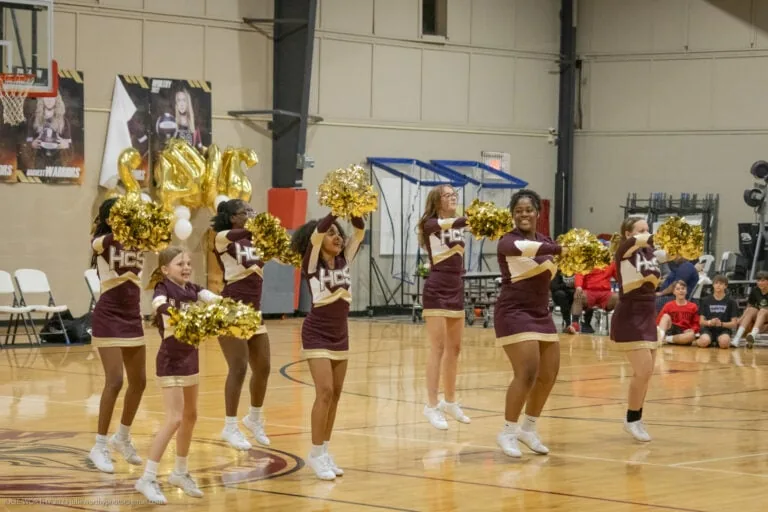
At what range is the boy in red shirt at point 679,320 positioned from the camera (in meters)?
17.5

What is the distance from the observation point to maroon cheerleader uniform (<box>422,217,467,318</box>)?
10211mm

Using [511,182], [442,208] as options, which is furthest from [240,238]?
[511,182]

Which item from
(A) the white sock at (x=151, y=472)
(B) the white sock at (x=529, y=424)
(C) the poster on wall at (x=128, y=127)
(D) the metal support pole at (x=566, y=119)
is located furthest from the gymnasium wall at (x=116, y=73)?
(A) the white sock at (x=151, y=472)

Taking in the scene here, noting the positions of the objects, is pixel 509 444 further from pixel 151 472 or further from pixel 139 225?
pixel 139 225

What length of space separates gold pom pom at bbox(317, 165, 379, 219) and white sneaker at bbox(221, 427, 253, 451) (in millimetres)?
1949

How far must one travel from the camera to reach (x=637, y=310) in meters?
9.50

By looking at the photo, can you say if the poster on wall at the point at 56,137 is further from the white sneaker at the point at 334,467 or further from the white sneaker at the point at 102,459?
the white sneaker at the point at 334,467

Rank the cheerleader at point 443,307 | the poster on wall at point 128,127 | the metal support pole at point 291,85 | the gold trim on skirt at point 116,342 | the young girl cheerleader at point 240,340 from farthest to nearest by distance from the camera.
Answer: the metal support pole at point 291,85 → the poster on wall at point 128,127 → the cheerleader at point 443,307 → the young girl cheerleader at point 240,340 → the gold trim on skirt at point 116,342

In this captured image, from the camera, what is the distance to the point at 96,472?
8102 mm

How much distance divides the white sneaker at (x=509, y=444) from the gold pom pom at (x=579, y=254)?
121 cm

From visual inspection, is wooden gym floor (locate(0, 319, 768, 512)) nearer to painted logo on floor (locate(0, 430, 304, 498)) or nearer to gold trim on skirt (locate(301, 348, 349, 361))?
painted logo on floor (locate(0, 430, 304, 498))

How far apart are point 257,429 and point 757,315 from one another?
995 centimetres

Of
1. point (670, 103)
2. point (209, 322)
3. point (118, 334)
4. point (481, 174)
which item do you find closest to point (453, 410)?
point (118, 334)

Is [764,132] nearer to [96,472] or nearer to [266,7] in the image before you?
[266,7]
